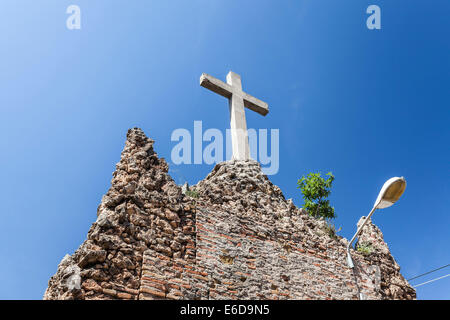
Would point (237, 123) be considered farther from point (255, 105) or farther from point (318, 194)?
point (318, 194)

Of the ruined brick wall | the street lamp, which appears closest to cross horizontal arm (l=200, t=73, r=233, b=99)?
the ruined brick wall

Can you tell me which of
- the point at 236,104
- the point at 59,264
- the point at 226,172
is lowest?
the point at 59,264

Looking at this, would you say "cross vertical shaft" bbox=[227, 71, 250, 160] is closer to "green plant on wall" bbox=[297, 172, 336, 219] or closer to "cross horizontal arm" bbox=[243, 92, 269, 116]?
"cross horizontal arm" bbox=[243, 92, 269, 116]

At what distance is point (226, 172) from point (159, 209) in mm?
2001

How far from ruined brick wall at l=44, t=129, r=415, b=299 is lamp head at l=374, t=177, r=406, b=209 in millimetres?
1178

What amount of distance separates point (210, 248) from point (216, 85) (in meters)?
4.15

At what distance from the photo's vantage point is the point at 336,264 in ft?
19.4

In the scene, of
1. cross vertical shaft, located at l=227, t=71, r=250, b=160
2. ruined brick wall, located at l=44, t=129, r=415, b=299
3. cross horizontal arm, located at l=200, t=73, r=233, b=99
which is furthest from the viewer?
cross horizontal arm, located at l=200, t=73, r=233, b=99

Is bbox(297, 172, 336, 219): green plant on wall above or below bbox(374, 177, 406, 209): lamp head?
above

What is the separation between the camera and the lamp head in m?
5.32

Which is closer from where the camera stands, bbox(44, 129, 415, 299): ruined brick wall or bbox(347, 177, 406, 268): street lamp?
bbox(44, 129, 415, 299): ruined brick wall

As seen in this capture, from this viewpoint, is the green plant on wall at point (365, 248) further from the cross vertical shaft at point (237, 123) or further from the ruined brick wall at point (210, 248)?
the cross vertical shaft at point (237, 123)
